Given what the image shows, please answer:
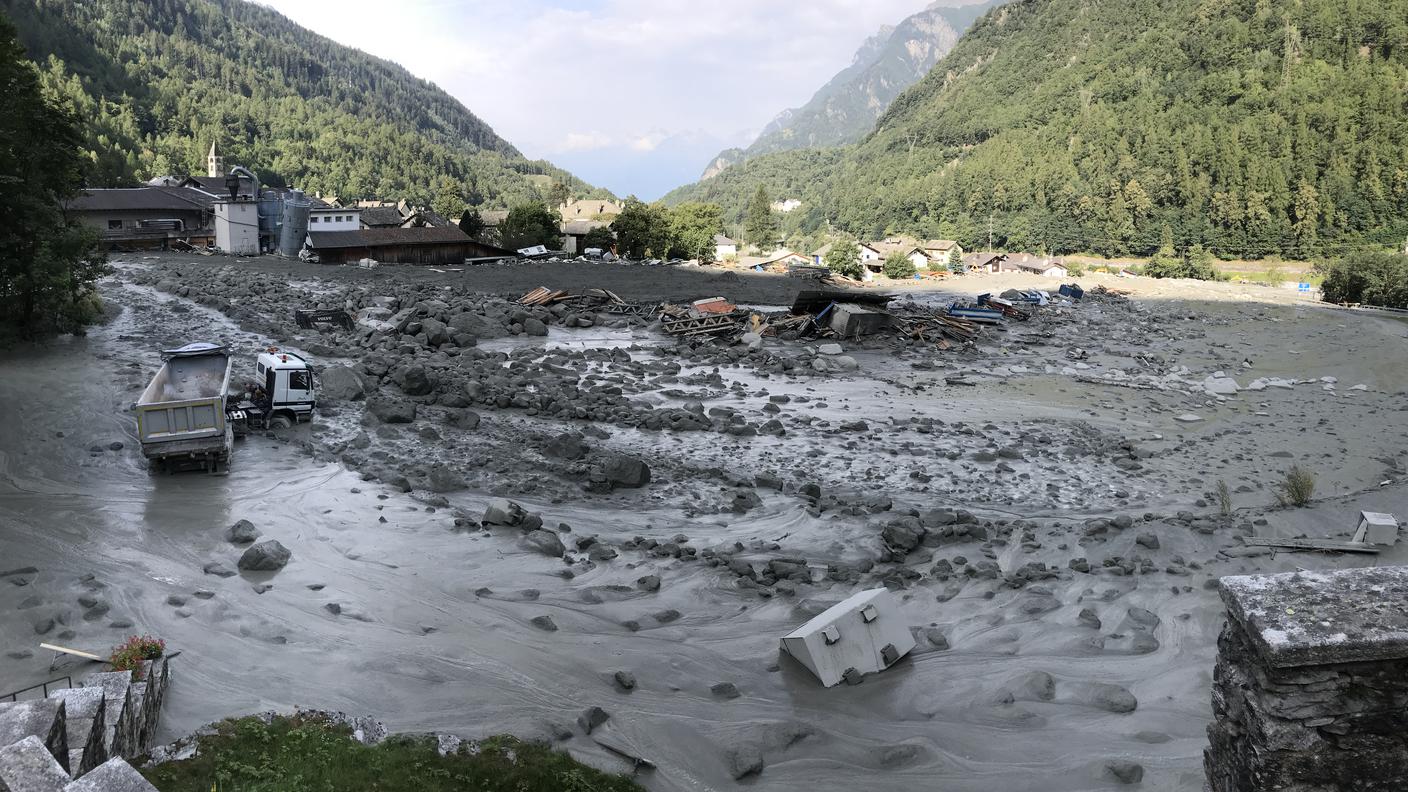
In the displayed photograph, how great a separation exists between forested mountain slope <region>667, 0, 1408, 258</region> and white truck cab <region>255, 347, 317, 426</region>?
374ft

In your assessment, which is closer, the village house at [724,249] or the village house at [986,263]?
the village house at [986,263]

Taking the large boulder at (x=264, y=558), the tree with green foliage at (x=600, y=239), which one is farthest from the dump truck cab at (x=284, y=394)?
the tree with green foliage at (x=600, y=239)

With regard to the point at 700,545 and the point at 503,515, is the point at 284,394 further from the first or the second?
the point at 700,545

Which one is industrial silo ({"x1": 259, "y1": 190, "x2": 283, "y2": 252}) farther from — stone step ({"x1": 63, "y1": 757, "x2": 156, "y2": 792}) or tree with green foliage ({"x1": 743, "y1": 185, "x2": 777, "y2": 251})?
stone step ({"x1": 63, "y1": 757, "x2": 156, "y2": 792})

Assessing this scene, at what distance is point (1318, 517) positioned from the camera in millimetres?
14172

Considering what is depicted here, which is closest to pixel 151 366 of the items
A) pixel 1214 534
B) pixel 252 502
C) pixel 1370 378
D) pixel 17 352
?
pixel 17 352

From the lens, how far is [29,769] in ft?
15.8

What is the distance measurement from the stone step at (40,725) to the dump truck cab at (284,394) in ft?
47.0

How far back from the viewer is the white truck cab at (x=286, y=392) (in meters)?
19.0

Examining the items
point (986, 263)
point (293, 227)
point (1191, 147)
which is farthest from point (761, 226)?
point (1191, 147)

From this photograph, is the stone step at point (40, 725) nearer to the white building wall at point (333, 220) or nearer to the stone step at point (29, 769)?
the stone step at point (29, 769)

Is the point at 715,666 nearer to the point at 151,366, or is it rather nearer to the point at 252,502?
the point at 252,502

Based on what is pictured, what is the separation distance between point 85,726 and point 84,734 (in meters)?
0.09

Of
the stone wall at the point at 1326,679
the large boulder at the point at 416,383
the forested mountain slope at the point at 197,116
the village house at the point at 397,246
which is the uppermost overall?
the forested mountain slope at the point at 197,116
